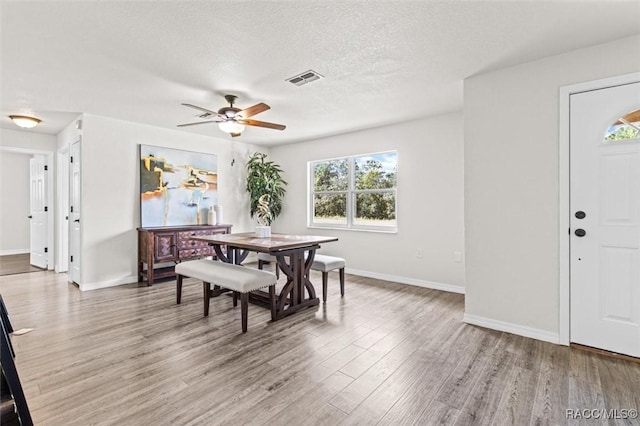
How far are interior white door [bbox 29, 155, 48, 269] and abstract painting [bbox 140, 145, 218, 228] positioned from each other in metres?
2.35

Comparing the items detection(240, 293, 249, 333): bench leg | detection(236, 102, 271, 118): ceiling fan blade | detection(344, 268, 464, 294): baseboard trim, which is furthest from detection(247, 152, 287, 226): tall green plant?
detection(240, 293, 249, 333): bench leg

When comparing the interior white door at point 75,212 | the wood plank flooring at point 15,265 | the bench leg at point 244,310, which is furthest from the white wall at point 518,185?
the wood plank flooring at point 15,265

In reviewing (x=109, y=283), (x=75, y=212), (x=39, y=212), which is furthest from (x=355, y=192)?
(x=39, y=212)

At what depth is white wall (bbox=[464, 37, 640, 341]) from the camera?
A: 2.52 m

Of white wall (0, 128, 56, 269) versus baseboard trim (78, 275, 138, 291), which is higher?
white wall (0, 128, 56, 269)

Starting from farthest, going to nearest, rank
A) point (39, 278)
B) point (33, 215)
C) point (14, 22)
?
point (33, 215)
point (39, 278)
point (14, 22)

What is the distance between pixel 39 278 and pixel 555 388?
6.58 m

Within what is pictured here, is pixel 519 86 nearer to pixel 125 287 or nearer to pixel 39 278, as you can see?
pixel 125 287

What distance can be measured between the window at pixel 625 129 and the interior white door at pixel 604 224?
0.02 meters

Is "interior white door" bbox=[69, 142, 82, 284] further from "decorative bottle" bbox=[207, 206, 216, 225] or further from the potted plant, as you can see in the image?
the potted plant

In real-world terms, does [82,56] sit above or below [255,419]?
above

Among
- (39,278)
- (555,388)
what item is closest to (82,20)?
(555,388)

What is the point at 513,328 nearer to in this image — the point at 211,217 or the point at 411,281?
the point at 411,281

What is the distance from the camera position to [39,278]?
476cm
